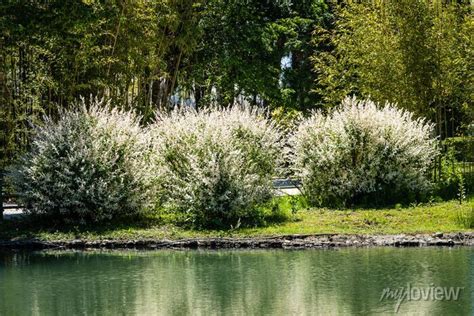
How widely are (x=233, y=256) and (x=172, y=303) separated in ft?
10.3

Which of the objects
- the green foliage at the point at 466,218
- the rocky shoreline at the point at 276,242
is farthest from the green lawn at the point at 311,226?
the rocky shoreline at the point at 276,242

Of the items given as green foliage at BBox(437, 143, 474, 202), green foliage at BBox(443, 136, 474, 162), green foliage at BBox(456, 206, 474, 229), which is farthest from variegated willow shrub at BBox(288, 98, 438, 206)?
green foliage at BBox(443, 136, 474, 162)

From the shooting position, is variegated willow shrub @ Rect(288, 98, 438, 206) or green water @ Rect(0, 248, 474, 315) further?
variegated willow shrub @ Rect(288, 98, 438, 206)

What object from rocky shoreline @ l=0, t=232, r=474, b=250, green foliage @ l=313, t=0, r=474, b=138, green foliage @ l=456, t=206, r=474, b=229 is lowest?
rocky shoreline @ l=0, t=232, r=474, b=250

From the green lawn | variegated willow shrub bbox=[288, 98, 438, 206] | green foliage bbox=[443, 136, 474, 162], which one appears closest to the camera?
the green lawn

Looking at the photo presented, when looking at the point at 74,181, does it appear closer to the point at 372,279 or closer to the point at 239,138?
the point at 239,138

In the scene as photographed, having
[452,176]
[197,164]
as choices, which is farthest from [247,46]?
[197,164]

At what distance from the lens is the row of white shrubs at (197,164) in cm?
1433

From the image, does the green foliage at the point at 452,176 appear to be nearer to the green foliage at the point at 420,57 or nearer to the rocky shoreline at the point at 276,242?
the green foliage at the point at 420,57

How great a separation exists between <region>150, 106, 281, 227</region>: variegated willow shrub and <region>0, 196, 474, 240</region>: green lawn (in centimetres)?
42

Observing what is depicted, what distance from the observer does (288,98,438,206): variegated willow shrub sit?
15953 mm

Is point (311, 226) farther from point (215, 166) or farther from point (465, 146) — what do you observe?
point (465, 146)

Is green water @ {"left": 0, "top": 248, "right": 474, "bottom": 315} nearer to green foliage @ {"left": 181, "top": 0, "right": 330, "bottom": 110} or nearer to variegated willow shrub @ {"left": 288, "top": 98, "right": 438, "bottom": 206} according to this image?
variegated willow shrub @ {"left": 288, "top": 98, "right": 438, "bottom": 206}

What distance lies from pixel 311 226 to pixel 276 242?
1191mm
